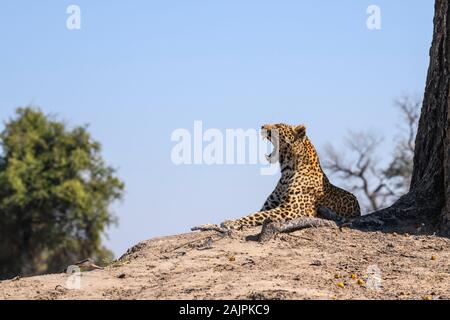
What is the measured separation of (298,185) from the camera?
1170 centimetres

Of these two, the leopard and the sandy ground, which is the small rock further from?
the leopard

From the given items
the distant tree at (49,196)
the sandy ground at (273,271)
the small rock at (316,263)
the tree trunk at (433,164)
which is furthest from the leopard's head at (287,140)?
the distant tree at (49,196)

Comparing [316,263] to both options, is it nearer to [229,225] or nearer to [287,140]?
[229,225]

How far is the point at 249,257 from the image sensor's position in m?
9.26

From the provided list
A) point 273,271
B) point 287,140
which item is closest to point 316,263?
point 273,271

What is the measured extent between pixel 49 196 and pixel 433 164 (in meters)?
24.8

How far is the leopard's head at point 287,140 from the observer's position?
38.9ft

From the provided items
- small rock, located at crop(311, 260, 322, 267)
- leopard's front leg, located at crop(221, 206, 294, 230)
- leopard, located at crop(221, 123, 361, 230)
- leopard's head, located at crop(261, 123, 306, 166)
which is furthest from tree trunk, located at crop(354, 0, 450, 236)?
small rock, located at crop(311, 260, 322, 267)

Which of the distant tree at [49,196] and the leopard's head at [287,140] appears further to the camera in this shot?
the distant tree at [49,196]

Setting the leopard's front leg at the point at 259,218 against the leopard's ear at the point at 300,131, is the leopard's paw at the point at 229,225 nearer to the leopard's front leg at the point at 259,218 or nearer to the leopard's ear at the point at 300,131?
the leopard's front leg at the point at 259,218

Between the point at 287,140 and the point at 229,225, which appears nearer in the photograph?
the point at 229,225

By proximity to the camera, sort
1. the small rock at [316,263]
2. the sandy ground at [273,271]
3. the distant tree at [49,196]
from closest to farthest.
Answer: the sandy ground at [273,271] → the small rock at [316,263] → the distant tree at [49,196]
